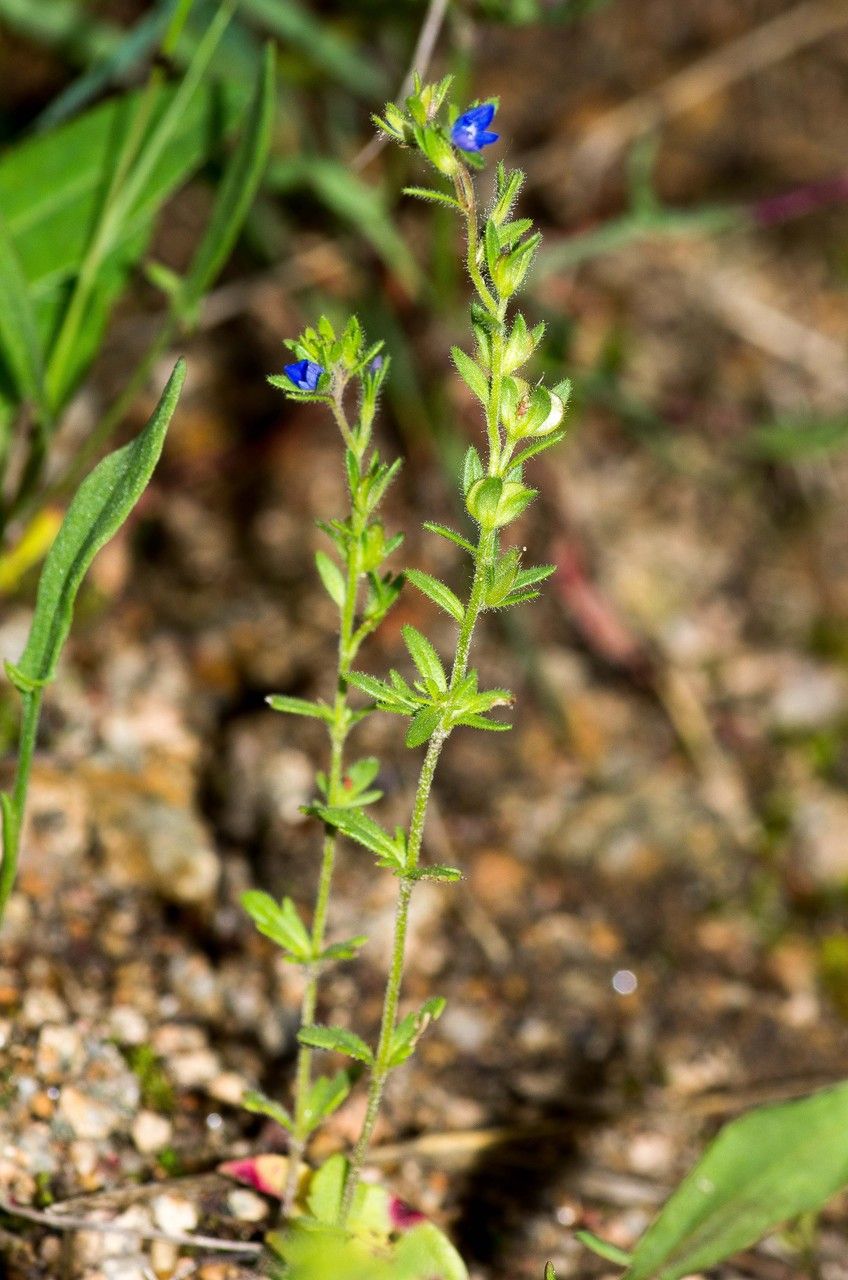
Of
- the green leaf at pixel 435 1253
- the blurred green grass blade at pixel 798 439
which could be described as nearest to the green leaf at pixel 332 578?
the green leaf at pixel 435 1253

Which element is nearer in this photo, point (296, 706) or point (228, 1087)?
point (296, 706)

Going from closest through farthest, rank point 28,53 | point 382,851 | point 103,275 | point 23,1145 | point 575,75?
point 382,851 < point 23,1145 < point 103,275 < point 28,53 < point 575,75

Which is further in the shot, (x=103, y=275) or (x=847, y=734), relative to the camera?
(x=847, y=734)

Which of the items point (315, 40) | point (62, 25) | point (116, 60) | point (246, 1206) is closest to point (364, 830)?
point (246, 1206)

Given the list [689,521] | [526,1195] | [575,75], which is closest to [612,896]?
[526,1195]

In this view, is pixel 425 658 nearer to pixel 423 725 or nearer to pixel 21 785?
pixel 423 725

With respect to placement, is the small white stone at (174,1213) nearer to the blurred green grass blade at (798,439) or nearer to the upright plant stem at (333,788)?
the upright plant stem at (333,788)

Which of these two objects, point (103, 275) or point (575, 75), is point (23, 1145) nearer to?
point (103, 275)
